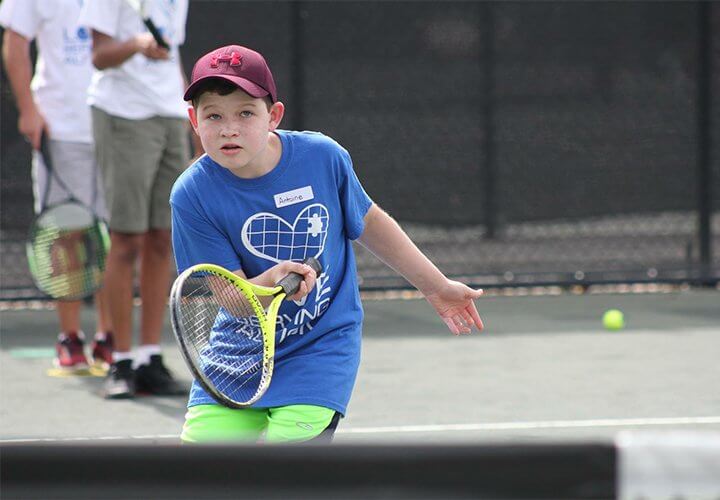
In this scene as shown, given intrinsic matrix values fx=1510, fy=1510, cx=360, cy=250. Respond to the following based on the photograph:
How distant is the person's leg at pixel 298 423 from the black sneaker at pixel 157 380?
8.80 feet

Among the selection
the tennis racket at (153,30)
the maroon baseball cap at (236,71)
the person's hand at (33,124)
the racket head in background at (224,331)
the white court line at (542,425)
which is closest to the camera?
the racket head in background at (224,331)

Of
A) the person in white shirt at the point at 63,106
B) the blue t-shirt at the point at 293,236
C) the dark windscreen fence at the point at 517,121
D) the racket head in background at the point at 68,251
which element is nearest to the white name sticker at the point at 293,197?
the blue t-shirt at the point at 293,236

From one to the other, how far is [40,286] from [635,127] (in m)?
4.19

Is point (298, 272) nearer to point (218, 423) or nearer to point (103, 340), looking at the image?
point (218, 423)

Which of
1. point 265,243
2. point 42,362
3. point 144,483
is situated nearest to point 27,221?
point 42,362

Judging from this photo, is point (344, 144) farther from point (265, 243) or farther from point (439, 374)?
point (265, 243)

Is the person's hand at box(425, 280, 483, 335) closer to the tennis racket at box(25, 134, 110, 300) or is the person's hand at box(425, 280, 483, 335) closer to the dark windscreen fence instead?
the tennis racket at box(25, 134, 110, 300)

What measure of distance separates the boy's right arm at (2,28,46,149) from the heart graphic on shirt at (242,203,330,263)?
3408 millimetres

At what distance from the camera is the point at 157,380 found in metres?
6.29

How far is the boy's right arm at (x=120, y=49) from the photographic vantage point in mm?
6020

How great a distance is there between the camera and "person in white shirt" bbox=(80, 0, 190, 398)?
6262mm

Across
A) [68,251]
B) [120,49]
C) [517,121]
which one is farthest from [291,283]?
[517,121]

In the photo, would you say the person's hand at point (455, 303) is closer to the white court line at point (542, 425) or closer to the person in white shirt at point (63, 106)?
the white court line at point (542, 425)

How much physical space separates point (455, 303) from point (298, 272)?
0.63 meters
